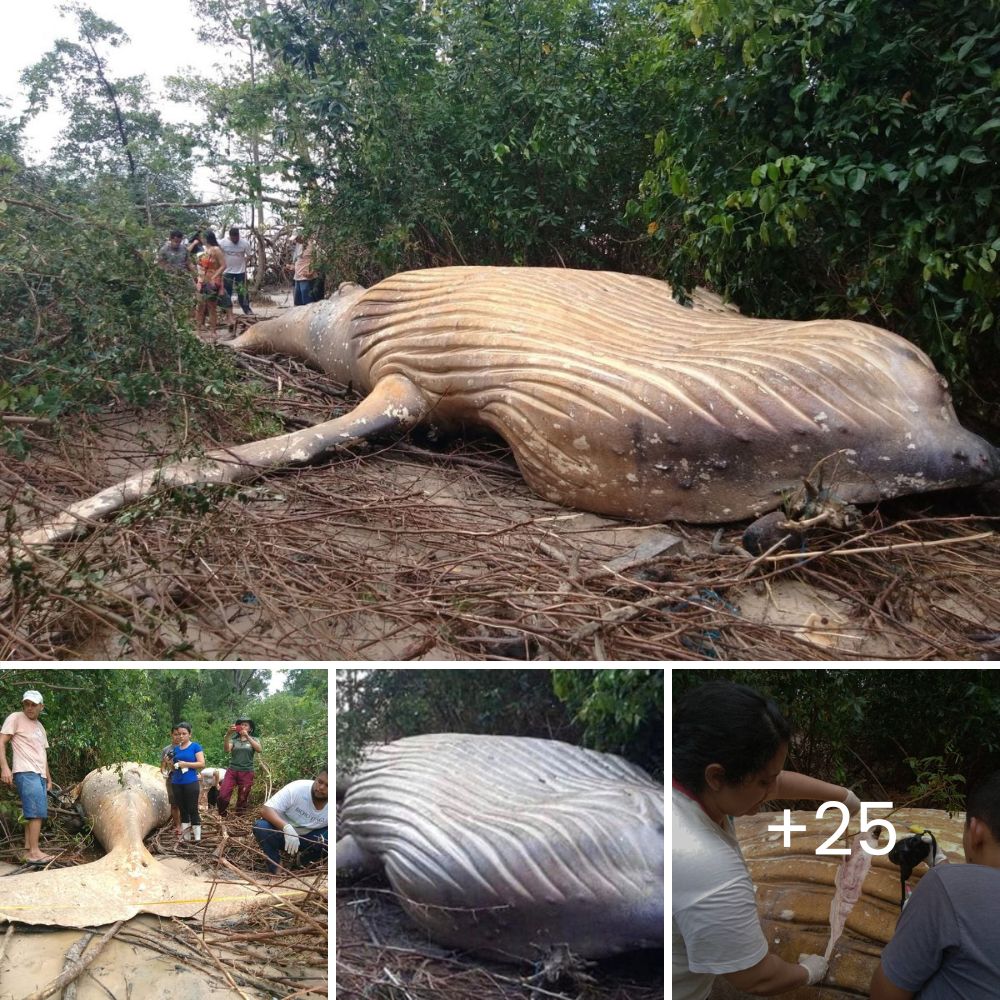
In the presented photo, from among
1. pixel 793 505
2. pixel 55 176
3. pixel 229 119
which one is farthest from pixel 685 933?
pixel 229 119

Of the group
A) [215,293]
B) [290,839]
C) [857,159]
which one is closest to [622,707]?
[290,839]

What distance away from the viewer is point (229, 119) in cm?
542

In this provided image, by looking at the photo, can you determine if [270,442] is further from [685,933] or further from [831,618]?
[685,933]

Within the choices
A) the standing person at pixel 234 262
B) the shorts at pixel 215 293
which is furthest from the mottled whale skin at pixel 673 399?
the standing person at pixel 234 262

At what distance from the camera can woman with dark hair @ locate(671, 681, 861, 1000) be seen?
170 centimetres

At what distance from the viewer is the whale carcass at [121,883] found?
188cm

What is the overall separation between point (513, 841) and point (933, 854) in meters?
0.80

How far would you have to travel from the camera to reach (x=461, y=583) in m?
2.51

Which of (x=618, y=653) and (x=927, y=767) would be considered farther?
(x=618, y=653)

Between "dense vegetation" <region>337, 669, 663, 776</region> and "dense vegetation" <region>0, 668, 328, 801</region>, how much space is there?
0.15 m

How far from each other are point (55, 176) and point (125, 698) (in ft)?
12.6

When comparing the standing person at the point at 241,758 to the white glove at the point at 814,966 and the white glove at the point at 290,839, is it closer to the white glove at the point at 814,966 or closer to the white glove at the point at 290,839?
the white glove at the point at 290,839

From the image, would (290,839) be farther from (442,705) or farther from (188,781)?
(442,705)

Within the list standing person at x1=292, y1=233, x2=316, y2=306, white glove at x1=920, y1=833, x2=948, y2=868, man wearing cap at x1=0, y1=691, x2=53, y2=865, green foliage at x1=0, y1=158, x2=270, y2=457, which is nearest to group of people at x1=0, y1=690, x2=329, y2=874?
man wearing cap at x1=0, y1=691, x2=53, y2=865
